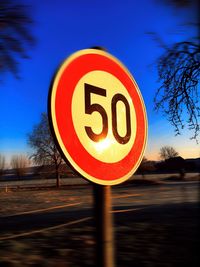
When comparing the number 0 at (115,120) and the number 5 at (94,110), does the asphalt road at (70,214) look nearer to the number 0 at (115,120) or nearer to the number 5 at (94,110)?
the number 0 at (115,120)

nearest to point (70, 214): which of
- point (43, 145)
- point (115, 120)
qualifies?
point (115, 120)

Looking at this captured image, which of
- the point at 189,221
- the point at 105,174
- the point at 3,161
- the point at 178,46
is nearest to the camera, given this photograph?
the point at 105,174

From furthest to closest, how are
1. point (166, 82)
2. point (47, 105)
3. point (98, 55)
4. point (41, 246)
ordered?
point (166, 82)
point (41, 246)
point (98, 55)
point (47, 105)

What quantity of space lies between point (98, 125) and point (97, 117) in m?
0.04

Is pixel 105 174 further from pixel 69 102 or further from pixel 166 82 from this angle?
pixel 166 82

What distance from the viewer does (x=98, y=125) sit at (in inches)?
77.5

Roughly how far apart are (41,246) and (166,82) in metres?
5.56

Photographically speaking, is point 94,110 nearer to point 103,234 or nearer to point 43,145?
point 103,234

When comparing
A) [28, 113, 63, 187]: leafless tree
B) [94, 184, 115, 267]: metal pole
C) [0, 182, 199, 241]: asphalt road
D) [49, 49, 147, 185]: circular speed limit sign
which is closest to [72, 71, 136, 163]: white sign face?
[49, 49, 147, 185]: circular speed limit sign

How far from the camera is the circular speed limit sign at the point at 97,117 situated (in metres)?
1.87

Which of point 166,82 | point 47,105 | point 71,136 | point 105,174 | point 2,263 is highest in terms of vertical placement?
point 166,82

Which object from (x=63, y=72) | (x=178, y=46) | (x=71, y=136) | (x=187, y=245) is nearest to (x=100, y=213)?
(x=71, y=136)

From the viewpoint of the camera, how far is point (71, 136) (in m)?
1.87

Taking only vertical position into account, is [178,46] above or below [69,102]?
above
